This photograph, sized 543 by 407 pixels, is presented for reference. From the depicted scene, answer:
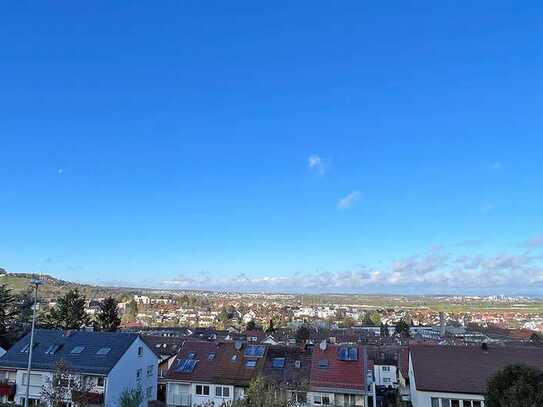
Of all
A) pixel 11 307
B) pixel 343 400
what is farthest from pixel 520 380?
pixel 11 307

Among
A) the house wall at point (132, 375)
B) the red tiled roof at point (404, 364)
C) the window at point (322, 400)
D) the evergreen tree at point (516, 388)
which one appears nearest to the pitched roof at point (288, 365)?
the window at point (322, 400)

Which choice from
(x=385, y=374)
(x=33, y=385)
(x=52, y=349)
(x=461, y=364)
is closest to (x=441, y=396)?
(x=461, y=364)

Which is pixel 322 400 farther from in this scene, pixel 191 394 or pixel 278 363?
pixel 191 394

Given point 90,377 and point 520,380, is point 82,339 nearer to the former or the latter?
point 90,377

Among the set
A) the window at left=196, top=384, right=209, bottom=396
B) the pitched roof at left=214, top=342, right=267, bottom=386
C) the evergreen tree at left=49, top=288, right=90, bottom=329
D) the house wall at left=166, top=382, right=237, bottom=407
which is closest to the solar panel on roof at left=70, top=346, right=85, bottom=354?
the house wall at left=166, top=382, right=237, bottom=407

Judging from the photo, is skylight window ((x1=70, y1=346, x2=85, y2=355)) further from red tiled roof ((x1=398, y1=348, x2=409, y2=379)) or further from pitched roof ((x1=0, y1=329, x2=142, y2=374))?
red tiled roof ((x1=398, y1=348, x2=409, y2=379))

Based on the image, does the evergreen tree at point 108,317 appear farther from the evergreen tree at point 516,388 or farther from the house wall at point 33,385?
the evergreen tree at point 516,388
